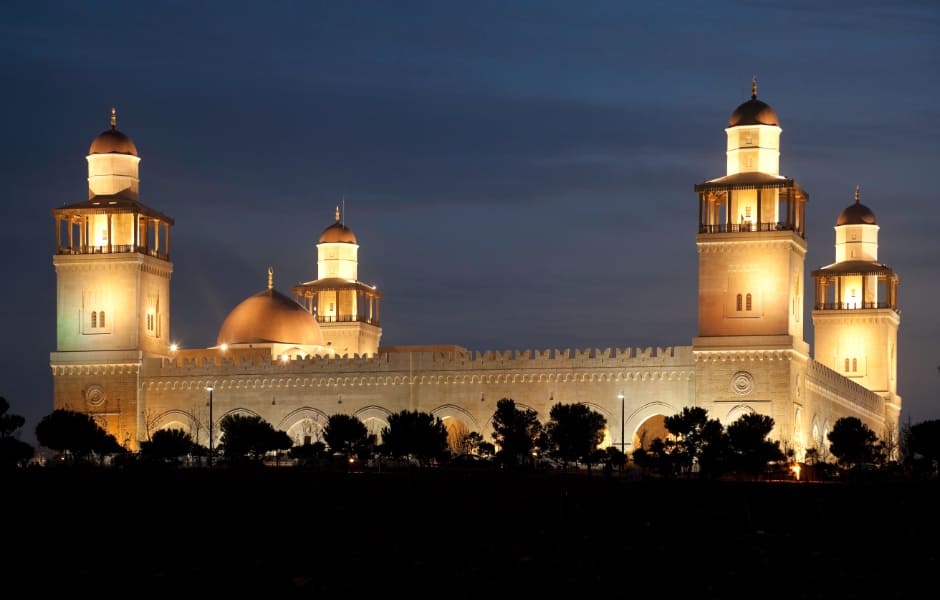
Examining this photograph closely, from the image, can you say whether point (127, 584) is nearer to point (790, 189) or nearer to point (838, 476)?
point (838, 476)

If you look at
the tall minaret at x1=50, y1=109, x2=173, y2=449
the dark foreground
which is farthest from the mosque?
the dark foreground

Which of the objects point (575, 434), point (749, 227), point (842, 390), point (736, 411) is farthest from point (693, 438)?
point (842, 390)

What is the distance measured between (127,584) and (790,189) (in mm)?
35641

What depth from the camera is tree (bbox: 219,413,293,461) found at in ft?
224

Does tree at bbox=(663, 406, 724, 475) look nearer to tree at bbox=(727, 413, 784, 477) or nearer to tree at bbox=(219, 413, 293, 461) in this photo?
tree at bbox=(727, 413, 784, 477)

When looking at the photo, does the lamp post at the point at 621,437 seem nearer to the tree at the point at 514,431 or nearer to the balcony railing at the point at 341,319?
the tree at the point at 514,431

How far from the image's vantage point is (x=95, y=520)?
1898 inches

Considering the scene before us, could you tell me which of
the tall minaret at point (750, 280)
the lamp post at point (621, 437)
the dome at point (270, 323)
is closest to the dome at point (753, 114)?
the tall minaret at point (750, 280)

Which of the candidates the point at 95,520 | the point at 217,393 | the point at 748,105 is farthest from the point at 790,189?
the point at 95,520

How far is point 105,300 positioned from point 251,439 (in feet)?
42.1

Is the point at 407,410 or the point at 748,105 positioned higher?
the point at 748,105

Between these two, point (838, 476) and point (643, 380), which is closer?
point (838, 476)

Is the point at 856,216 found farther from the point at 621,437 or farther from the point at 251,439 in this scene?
the point at 251,439

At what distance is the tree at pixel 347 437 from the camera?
2712 inches
